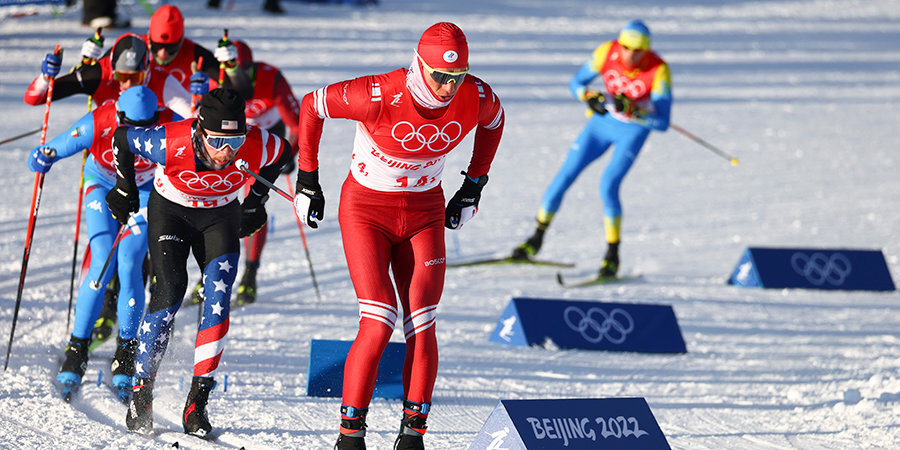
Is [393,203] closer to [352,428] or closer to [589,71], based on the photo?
[352,428]

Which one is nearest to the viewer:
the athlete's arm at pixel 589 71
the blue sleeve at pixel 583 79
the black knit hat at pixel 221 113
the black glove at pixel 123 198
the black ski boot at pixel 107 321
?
the black knit hat at pixel 221 113

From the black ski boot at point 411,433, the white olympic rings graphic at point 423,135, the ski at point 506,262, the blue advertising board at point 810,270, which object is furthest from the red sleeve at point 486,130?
the blue advertising board at point 810,270

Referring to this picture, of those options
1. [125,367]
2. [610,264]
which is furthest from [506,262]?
[125,367]

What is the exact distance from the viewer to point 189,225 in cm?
Result: 494

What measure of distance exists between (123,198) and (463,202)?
161 centimetres

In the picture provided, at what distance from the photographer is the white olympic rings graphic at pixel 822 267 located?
851 cm

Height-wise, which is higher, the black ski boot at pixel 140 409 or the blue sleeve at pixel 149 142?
the blue sleeve at pixel 149 142

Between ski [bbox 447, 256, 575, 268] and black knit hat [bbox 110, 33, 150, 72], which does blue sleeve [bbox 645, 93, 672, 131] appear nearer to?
ski [bbox 447, 256, 575, 268]

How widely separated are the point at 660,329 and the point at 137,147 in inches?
145

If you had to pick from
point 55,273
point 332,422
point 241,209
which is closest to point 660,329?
point 332,422

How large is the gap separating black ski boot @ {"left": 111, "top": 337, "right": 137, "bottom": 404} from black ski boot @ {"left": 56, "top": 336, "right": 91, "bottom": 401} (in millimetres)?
217

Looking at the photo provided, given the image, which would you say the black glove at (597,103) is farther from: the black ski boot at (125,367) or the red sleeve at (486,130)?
the black ski boot at (125,367)

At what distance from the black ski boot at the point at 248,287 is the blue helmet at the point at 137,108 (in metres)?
2.15

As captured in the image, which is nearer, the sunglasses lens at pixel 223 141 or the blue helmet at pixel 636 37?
the sunglasses lens at pixel 223 141
